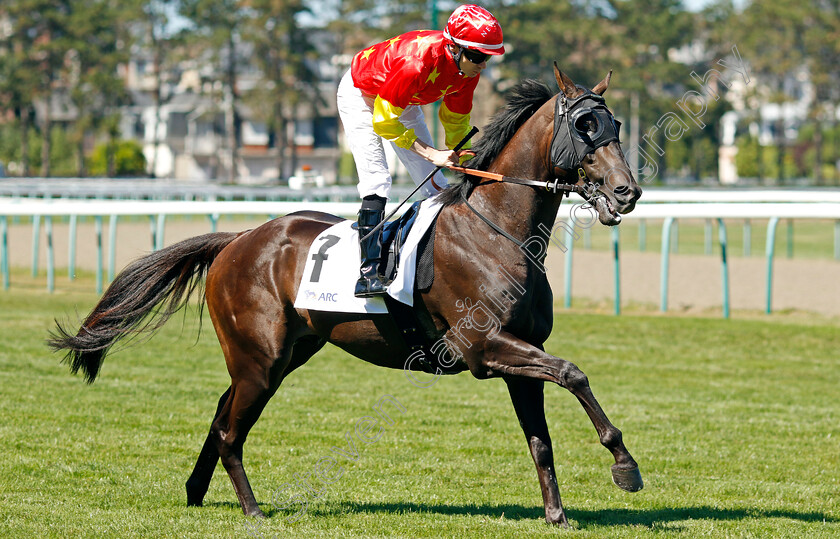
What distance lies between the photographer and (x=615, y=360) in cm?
905

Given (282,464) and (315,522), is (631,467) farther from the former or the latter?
(282,464)

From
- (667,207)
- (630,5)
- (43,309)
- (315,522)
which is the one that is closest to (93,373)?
(315,522)

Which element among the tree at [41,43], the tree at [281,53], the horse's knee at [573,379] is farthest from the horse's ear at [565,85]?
the tree at [41,43]

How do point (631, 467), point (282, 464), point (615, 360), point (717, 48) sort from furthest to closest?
point (717, 48) < point (615, 360) < point (282, 464) < point (631, 467)

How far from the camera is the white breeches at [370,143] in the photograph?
478 cm

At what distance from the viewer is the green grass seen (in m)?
4.52

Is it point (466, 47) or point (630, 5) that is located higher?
point (630, 5)

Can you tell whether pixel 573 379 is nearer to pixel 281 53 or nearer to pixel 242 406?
pixel 242 406

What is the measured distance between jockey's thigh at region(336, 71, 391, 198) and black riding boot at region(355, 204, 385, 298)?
135 millimetres

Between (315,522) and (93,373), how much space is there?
5.03 feet

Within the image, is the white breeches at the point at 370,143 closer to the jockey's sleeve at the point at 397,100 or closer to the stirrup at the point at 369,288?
the jockey's sleeve at the point at 397,100

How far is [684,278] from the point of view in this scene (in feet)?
45.3

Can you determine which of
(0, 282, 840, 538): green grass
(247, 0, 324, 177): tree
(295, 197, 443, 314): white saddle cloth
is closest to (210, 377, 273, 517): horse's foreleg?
(0, 282, 840, 538): green grass

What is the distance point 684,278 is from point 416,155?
31.6 ft
